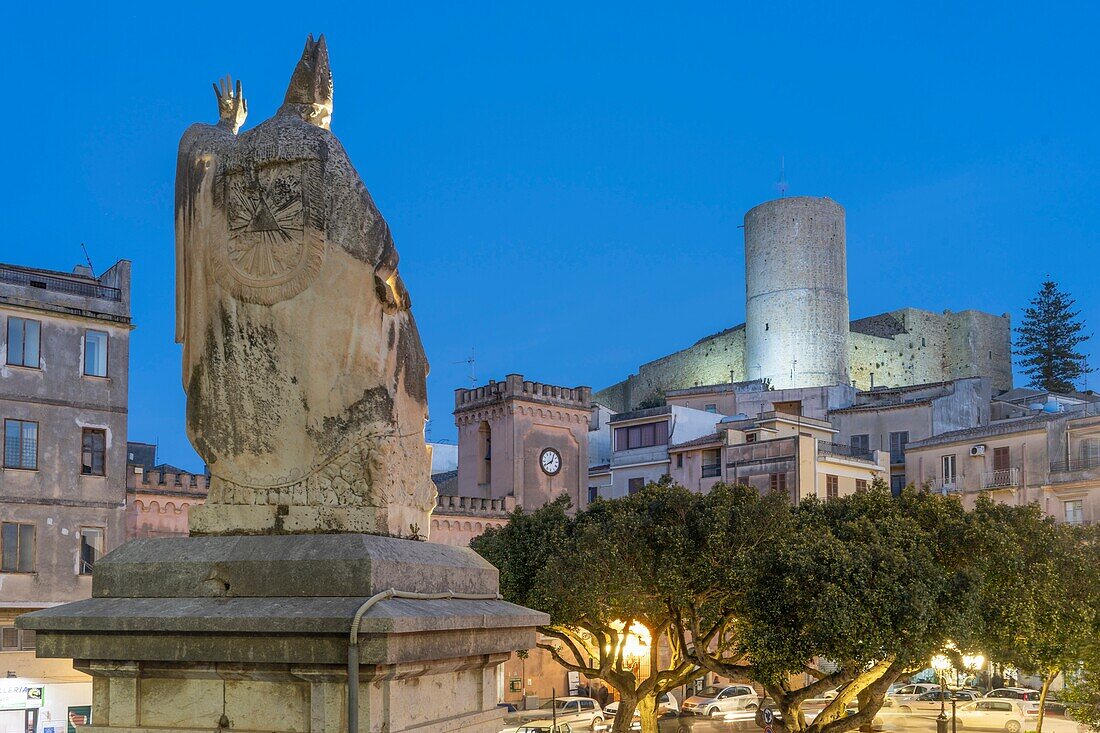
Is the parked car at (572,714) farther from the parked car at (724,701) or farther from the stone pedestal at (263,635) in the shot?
the stone pedestal at (263,635)

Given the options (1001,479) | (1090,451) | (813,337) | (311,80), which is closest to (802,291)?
(813,337)

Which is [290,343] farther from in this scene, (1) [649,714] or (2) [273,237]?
(1) [649,714]

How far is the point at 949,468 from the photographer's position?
53688 mm

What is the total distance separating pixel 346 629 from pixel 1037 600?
1009 inches

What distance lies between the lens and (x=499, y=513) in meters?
47.2

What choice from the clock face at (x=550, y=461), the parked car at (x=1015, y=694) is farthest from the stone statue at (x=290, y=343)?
the clock face at (x=550, y=461)

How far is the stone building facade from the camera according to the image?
3178 cm

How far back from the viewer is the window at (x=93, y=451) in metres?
33.7

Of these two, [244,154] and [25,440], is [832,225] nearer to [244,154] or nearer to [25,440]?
[25,440]

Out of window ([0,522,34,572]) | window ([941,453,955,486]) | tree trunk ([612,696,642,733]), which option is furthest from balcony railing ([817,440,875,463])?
window ([0,522,34,572])

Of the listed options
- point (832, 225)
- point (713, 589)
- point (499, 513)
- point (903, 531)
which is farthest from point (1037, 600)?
point (832, 225)

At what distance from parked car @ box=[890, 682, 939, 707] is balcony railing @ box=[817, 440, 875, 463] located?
459 inches

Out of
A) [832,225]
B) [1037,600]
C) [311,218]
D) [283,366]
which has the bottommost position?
[1037,600]

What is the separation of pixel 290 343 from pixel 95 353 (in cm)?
3048
